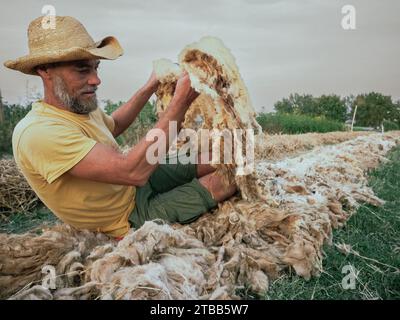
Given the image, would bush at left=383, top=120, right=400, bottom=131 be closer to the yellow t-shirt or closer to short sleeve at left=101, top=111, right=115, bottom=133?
short sleeve at left=101, top=111, right=115, bottom=133

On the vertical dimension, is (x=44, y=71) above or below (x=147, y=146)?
above

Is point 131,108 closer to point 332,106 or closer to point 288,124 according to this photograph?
point 288,124

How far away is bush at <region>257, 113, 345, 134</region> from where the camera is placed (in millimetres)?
14375

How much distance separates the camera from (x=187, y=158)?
7.93 feet

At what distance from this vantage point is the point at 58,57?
72.1 inches

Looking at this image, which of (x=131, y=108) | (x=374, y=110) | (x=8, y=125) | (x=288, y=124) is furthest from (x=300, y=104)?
(x=131, y=108)

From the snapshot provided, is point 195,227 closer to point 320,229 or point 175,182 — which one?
point 175,182

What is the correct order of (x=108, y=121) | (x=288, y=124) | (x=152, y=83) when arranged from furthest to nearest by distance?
(x=288, y=124) → (x=108, y=121) → (x=152, y=83)

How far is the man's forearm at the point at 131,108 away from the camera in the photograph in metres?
2.53

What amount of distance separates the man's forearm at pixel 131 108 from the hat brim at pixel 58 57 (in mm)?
515

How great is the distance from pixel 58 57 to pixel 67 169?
51 centimetres

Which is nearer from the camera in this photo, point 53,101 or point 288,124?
point 53,101

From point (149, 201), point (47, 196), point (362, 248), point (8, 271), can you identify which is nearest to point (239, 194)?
point (149, 201)

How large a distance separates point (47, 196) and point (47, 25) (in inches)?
31.7
